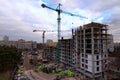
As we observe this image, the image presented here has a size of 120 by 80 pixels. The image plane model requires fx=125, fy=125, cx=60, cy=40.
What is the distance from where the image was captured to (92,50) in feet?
85.0

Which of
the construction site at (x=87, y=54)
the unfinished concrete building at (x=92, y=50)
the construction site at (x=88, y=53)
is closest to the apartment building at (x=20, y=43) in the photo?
the construction site at (x=87, y=54)

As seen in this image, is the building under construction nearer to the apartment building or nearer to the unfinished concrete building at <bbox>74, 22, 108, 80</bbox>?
the unfinished concrete building at <bbox>74, 22, 108, 80</bbox>

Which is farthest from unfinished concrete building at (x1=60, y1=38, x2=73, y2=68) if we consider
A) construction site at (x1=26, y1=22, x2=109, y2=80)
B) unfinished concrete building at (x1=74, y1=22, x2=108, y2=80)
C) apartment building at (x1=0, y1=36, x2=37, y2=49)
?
apartment building at (x1=0, y1=36, x2=37, y2=49)

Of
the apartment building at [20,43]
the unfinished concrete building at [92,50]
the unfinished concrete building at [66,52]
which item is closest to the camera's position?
the unfinished concrete building at [92,50]

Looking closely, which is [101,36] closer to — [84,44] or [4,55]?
[84,44]

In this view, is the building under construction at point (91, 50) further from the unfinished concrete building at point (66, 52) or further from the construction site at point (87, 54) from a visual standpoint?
the unfinished concrete building at point (66, 52)

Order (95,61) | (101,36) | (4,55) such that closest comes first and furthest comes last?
(95,61)
(101,36)
(4,55)

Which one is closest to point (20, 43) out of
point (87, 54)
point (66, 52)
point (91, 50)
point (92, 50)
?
point (66, 52)

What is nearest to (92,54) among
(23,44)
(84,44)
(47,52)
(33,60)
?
(84,44)

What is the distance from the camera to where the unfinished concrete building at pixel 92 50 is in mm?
25953

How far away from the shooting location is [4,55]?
1265 inches

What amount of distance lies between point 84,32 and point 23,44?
82.8m

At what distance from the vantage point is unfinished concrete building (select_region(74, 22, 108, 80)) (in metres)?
26.0

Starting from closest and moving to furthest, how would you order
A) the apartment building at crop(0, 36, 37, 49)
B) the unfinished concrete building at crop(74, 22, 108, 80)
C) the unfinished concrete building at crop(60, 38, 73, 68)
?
the unfinished concrete building at crop(74, 22, 108, 80) < the unfinished concrete building at crop(60, 38, 73, 68) < the apartment building at crop(0, 36, 37, 49)
